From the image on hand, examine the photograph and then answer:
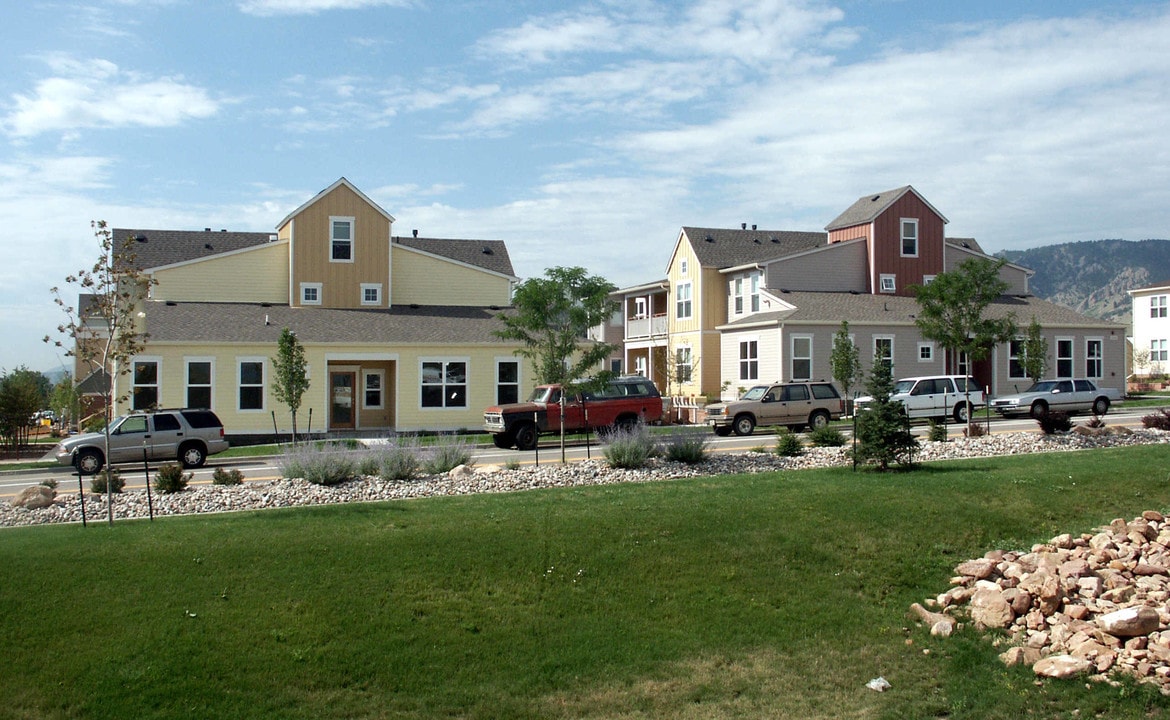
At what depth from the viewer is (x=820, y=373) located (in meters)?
38.9

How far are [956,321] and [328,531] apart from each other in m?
19.4

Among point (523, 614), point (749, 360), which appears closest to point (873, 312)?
point (749, 360)

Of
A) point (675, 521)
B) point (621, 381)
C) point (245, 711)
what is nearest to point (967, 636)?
point (675, 521)

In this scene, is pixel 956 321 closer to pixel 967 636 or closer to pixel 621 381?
pixel 621 381

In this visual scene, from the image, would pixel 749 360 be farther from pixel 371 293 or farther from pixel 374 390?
pixel 371 293

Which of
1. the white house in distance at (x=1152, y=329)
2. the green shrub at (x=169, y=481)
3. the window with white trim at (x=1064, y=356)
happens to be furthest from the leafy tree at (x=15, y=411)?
the white house in distance at (x=1152, y=329)

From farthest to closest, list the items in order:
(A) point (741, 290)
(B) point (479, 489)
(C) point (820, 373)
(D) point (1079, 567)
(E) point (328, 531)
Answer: (A) point (741, 290)
(C) point (820, 373)
(B) point (479, 489)
(E) point (328, 531)
(D) point (1079, 567)

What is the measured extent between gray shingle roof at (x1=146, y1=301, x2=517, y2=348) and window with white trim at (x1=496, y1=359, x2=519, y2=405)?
3.02 feet

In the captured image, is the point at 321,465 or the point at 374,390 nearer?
the point at 321,465

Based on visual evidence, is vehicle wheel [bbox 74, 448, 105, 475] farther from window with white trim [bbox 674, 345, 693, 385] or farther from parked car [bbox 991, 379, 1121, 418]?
parked car [bbox 991, 379, 1121, 418]

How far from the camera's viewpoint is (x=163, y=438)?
985 inches

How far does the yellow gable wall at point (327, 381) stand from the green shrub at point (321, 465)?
1417 cm

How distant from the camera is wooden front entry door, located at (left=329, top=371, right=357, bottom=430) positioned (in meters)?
36.2

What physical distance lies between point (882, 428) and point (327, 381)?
900 inches
